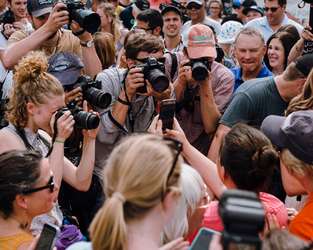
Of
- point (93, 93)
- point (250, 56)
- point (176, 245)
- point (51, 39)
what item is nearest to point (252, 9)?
point (250, 56)

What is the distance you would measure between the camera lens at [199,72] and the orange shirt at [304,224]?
1.58 metres

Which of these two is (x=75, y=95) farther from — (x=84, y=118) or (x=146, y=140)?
(x=146, y=140)

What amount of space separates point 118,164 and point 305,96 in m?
1.57

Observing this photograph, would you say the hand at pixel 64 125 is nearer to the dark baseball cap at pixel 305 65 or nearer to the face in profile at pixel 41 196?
the face in profile at pixel 41 196

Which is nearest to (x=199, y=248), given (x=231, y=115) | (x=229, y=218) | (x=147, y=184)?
(x=147, y=184)

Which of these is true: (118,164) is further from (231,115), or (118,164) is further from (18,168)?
(231,115)

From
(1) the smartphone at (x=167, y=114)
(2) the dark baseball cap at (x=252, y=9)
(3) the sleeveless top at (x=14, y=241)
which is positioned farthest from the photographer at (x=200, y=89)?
(2) the dark baseball cap at (x=252, y=9)

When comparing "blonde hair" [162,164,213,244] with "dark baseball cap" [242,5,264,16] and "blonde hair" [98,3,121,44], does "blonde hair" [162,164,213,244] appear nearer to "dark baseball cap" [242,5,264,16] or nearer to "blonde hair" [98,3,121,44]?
"blonde hair" [98,3,121,44]

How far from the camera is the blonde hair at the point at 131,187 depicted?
1.71 metres

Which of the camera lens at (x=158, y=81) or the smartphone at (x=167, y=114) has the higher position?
the camera lens at (x=158, y=81)

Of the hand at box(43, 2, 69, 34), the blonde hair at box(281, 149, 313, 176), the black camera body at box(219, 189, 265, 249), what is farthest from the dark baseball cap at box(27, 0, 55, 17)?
the black camera body at box(219, 189, 265, 249)

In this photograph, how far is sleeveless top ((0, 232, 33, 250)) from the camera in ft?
7.47

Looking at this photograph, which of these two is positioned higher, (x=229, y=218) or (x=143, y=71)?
(x=229, y=218)

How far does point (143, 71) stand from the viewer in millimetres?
3451
